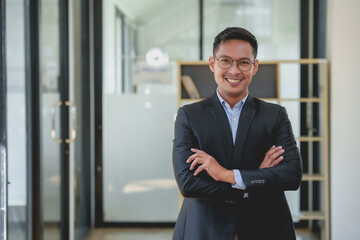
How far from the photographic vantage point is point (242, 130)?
5.85ft

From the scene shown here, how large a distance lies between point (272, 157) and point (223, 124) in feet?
0.75

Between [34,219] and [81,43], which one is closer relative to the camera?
[34,219]

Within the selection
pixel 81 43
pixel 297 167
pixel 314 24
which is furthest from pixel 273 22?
pixel 297 167

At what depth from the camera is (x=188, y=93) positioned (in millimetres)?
4254

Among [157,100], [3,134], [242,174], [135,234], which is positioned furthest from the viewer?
[157,100]

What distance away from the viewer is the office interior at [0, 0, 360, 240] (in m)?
3.99

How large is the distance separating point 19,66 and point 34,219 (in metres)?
1.12

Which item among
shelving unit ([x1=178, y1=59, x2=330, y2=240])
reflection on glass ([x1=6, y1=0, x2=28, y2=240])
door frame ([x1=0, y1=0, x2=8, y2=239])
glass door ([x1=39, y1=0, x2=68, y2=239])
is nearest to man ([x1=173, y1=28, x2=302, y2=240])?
door frame ([x1=0, y1=0, x2=8, y2=239])

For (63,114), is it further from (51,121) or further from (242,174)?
(242,174)

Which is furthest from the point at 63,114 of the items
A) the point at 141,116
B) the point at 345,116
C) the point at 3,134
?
the point at 345,116

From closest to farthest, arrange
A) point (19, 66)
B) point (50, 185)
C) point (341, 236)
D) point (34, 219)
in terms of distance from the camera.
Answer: point (19, 66)
point (34, 219)
point (50, 185)
point (341, 236)

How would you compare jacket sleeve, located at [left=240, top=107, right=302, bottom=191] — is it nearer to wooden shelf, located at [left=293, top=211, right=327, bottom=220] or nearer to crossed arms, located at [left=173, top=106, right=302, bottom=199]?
crossed arms, located at [left=173, top=106, right=302, bottom=199]

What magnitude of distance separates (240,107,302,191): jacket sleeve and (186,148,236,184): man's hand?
54mm

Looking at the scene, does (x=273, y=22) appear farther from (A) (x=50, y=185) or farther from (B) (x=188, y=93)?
(A) (x=50, y=185)
